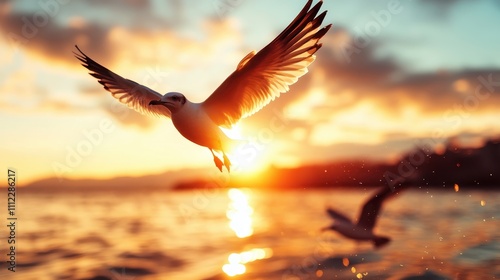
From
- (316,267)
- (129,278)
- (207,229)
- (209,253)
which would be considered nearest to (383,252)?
(316,267)

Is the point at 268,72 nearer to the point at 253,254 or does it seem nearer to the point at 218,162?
the point at 218,162

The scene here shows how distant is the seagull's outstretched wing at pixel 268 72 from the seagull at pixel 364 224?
20.4ft

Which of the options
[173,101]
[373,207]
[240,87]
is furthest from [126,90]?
[373,207]

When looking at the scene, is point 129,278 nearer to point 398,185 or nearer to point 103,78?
point 398,185

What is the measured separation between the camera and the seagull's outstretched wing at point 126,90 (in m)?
6.92

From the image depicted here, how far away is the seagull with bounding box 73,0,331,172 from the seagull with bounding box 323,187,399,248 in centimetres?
628

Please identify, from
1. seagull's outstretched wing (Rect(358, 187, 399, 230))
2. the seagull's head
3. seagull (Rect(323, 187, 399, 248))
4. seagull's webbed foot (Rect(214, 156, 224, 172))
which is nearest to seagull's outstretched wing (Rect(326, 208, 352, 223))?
seagull (Rect(323, 187, 399, 248))

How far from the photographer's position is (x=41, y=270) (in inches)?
672

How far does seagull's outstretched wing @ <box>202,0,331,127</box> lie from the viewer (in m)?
5.35

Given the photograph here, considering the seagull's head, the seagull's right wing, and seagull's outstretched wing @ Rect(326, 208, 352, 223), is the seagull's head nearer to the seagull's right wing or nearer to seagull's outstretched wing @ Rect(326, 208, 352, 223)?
the seagull's right wing

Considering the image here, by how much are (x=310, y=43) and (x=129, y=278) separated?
13.6 meters

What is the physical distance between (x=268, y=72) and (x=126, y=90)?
7.34 feet

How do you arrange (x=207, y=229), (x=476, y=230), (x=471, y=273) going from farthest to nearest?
(x=207, y=229), (x=476, y=230), (x=471, y=273)

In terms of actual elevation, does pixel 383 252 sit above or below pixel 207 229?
below
